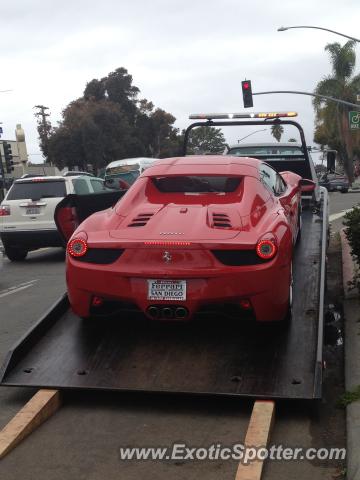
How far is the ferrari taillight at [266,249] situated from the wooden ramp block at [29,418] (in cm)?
175

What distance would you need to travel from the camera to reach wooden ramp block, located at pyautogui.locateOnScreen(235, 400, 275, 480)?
360 cm

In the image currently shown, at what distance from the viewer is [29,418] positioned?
4.34 metres

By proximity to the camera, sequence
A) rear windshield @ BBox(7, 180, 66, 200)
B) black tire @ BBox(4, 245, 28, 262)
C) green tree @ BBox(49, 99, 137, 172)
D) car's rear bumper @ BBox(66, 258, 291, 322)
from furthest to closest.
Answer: green tree @ BBox(49, 99, 137, 172)
black tire @ BBox(4, 245, 28, 262)
rear windshield @ BBox(7, 180, 66, 200)
car's rear bumper @ BBox(66, 258, 291, 322)

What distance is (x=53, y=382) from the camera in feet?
15.8

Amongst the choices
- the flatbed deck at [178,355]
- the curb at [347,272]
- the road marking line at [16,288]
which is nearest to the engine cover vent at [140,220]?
the flatbed deck at [178,355]

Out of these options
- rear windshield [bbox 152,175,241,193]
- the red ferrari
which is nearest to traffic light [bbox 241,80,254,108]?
rear windshield [bbox 152,175,241,193]

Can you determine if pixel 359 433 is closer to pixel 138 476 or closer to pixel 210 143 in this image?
pixel 138 476

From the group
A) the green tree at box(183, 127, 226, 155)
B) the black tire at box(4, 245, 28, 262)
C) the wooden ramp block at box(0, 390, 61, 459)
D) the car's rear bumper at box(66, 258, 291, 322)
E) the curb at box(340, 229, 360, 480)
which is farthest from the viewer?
the green tree at box(183, 127, 226, 155)

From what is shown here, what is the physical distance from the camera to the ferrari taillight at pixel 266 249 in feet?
15.7

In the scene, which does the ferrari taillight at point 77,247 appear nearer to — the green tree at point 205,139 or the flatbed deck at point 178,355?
the flatbed deck at point 178,355

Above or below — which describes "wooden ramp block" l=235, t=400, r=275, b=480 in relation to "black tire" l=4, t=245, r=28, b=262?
above

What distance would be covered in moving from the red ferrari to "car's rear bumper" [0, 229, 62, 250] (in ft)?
27.1

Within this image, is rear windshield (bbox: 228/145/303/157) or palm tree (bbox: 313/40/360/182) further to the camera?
palm tree (bbox: 313/40/360/182)

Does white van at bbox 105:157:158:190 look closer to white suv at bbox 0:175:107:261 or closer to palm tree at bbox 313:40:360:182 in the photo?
white suv at bbox 0:175:107:261
